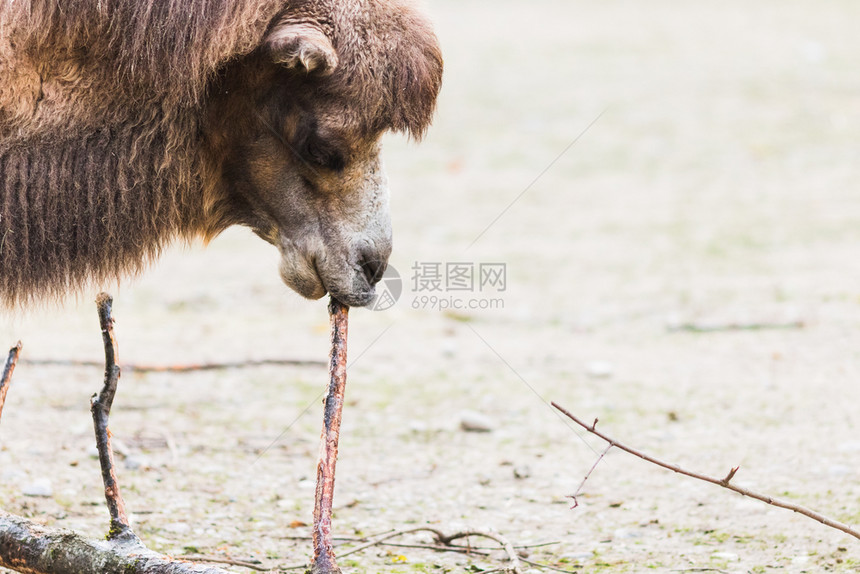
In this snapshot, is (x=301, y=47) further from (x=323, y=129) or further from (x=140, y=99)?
(x=140, y=99)

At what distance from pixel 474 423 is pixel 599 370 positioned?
1.00 meters

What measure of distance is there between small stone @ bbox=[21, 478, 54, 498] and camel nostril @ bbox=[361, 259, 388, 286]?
1.34 metres

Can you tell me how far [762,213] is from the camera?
8539 mm

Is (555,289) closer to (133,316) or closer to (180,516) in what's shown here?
(133,316)

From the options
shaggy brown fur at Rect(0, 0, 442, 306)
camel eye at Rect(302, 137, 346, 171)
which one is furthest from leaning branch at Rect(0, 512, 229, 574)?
camel eye at Rect(302, 137, 346, 171)

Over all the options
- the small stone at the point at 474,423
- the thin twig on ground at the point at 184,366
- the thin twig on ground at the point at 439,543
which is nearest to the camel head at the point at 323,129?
the thin twig on ground at the point at 439,543

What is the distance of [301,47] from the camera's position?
2893 mm

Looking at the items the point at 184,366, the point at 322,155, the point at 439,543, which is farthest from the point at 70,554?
the point at 184,366

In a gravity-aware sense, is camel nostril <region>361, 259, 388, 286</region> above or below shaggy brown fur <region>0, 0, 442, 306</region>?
below

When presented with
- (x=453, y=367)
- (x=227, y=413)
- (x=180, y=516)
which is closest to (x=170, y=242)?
(x=180, y=516)

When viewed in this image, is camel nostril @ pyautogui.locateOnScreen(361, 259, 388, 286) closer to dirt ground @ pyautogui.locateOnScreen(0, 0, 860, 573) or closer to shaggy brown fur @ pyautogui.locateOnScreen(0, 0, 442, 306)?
shaggy brown fur @ pyautogui.locateOnScreen(0, 0, 442, 306)

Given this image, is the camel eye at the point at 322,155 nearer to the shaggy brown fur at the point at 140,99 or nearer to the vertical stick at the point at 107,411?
the shaggy brown fur at the point at 140,99

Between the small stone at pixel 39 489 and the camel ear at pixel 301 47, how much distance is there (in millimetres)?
1693

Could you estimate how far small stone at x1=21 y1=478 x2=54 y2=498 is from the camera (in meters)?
3.61
